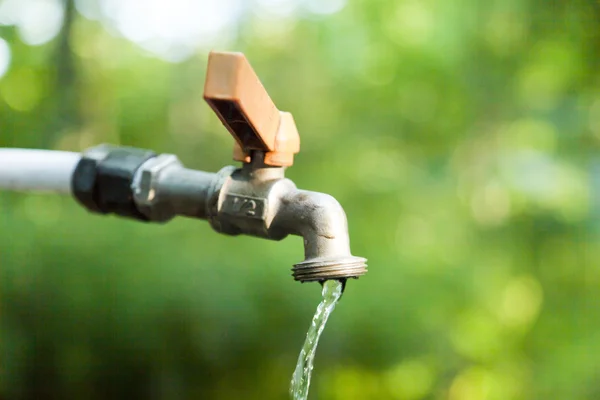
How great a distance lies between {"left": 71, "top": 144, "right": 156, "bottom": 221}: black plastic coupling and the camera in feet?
1.95

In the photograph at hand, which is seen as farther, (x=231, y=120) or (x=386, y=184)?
(x=386, y=184)

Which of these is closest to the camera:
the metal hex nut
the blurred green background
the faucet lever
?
the faucet lever

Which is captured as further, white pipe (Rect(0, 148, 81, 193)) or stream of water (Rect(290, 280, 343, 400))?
white pipe (Rect(0, 148, 81, 193))

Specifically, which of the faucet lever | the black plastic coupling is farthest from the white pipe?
the faucet lever

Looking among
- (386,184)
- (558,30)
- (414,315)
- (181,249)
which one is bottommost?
(414,315)

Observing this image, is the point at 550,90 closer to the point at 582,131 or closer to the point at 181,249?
the point at 582,131

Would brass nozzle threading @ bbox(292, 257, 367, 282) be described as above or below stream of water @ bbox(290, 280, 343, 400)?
above

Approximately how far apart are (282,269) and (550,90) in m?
0.67

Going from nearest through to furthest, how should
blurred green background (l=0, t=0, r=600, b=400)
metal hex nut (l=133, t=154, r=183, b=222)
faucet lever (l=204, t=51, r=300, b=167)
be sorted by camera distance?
faucet lever (l=204, t=51, r=300, b=167) < metal hex nut (l=133, t=154, r=183, b=222) < blurred green background (l=0, t=0, r=600, b=400)

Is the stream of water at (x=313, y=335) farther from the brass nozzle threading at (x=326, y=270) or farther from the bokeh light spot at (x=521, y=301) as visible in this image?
the bokeh light spot at (x=521, y=301)

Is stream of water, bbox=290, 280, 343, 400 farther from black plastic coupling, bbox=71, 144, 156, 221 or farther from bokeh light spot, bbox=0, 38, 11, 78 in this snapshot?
bokeh light spot, bbox=0, 38, 11, 78

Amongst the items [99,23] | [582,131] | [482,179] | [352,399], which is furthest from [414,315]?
[99,23]

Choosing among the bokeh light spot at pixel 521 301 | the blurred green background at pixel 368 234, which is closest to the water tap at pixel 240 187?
the blurred green background at pixel 368 234

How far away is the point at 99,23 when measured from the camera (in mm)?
1208
